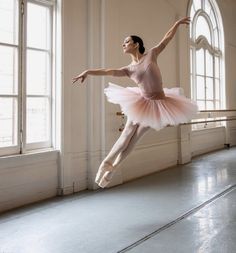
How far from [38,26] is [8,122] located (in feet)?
3.88

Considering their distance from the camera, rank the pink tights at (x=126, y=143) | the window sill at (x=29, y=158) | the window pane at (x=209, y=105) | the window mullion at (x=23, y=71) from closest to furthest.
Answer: the pink tights at (x=126, y=143), the window sill at (x=29, y=158), the window mullion at (x=23, y=71), the window pane at (x=209, y=105)

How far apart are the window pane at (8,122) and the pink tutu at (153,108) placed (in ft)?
5.70

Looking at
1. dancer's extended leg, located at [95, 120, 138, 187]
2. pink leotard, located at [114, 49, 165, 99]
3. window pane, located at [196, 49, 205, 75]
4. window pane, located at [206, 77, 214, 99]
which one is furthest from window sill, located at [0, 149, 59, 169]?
window pane, located at [206, 77, 214, 99]

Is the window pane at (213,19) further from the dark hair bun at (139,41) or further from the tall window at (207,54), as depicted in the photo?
the dark hair bun at (139,41)

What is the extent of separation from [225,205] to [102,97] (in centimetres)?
203

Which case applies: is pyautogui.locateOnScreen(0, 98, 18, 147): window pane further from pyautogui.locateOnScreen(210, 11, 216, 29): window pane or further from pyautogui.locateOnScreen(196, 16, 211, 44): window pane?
pyautogui.locateOnScreen(210, 11, 216, 29): window pane

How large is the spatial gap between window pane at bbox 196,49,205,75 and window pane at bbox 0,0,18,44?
4.95 metres

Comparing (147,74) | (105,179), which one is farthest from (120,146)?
(147,74)

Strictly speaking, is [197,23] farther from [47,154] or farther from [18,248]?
[18,248]

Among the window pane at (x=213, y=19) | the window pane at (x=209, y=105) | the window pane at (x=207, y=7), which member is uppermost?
the window pane at (x=207, y=7)

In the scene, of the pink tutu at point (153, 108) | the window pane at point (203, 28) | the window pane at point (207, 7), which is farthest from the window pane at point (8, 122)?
the window pane at point (207, 7)

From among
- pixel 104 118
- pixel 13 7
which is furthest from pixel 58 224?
pixel 13 7

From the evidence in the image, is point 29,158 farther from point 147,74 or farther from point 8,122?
point 147,74

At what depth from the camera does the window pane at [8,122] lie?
3918 mm
